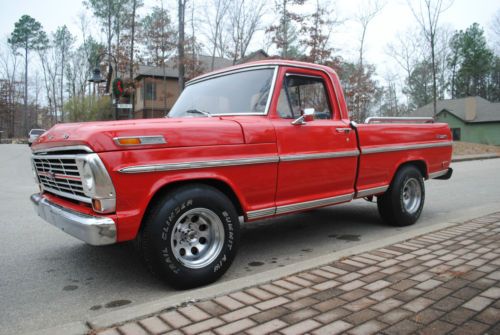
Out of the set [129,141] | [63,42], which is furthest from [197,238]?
[63,42]

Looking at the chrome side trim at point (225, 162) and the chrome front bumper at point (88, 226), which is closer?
the chrome front bumper at point (88, 226)

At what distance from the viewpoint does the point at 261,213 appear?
3.89 meters

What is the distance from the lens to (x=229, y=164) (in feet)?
11.7

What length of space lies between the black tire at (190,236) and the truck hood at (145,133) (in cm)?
42

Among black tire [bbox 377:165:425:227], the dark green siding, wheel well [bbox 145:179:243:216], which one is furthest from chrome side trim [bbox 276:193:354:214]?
the dark green siding

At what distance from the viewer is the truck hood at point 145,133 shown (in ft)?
9.82

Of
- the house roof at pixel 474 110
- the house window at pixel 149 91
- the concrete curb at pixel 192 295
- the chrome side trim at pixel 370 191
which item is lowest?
the concrete curb at pixel 192 295

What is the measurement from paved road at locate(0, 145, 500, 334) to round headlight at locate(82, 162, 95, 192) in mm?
940

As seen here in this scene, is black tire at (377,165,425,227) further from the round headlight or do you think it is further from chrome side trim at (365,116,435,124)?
the round headlight

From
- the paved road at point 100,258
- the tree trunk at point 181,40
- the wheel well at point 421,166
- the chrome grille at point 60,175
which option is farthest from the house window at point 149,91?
the chrome grille at point 60,175

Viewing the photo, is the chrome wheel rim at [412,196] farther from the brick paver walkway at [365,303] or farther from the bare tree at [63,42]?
the bare tree at [63,42]

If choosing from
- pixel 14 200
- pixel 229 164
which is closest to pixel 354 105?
pixel 14 200

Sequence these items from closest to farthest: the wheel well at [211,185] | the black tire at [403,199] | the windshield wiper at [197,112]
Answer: the wheel well at [211,185], the windshield wiper at [197,112], the black tire at [403,199]

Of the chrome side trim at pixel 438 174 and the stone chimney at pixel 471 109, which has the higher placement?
the stone chimney at pixel 471 109
